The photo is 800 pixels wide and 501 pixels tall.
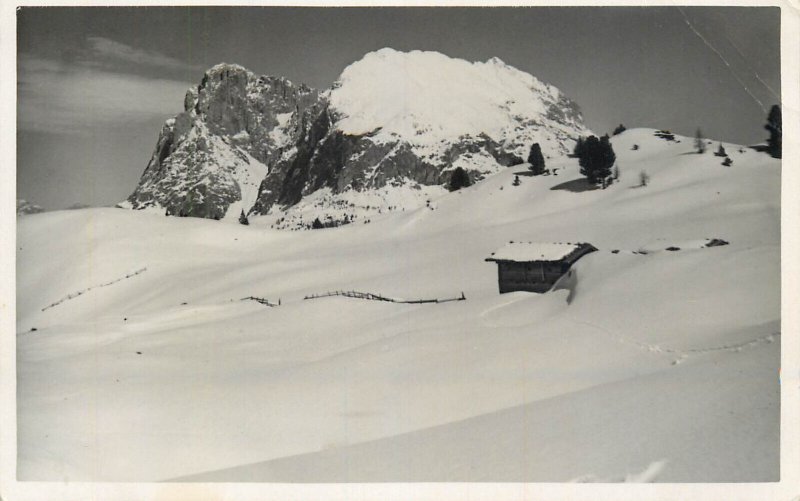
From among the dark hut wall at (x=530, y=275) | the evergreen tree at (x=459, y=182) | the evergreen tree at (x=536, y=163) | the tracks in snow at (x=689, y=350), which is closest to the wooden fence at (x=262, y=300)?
the dark hut wall at (x=530, y=275)

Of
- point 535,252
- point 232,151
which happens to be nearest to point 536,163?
point 535,252

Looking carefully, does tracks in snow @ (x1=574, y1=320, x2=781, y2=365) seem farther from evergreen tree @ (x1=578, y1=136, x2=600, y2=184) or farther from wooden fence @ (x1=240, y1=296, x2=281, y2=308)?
evergreen tree @ (x1=578, y1=136, x2=600, y2=184)

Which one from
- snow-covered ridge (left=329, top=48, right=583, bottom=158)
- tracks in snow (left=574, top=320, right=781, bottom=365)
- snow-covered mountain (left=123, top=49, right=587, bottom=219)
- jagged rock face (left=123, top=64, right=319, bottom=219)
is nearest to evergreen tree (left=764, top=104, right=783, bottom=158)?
tracks in snow (left=574, top=320, right=781, bottom=365)

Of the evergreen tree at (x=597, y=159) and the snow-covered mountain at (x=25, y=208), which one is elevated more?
the evergreen tree at (x=597, y=159)

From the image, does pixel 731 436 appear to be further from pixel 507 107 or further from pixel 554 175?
pixel 507 107

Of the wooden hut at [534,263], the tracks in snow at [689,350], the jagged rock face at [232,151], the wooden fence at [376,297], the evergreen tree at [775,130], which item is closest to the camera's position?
the tracks in snow at [689,350]

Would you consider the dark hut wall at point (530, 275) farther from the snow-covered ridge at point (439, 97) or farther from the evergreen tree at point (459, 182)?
the evergreen tree at point (459, 182)
